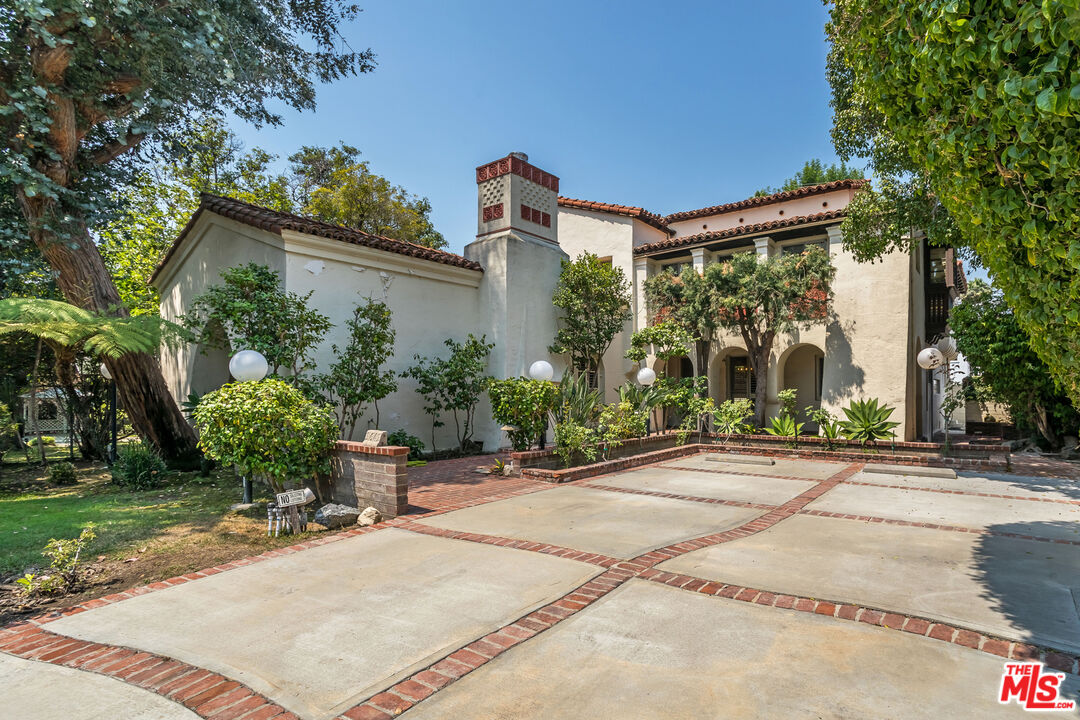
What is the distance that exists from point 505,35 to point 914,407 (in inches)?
601

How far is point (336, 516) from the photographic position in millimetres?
6223

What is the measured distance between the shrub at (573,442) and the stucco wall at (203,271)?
6254 mm

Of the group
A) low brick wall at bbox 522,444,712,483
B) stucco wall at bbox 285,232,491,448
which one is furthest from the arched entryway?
stucco wall at bbox 285,232,491,448

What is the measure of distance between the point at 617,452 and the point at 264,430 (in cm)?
723

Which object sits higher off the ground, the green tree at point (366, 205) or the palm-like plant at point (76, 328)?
the green tree at point (366, 205)

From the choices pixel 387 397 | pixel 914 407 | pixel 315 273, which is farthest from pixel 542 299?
pixel 914 407

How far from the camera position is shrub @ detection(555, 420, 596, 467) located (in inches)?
393

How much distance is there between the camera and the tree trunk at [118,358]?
1001 cm

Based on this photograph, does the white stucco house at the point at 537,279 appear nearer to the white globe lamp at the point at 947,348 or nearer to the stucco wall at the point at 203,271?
the stucco wall at the point at 203,271

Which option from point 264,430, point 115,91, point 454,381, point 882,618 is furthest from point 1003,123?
point 115,91

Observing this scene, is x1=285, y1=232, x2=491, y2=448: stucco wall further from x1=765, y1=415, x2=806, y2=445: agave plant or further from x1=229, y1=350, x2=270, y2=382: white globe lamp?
x1=765, y1=415, x2=806, y2=445: agave plant

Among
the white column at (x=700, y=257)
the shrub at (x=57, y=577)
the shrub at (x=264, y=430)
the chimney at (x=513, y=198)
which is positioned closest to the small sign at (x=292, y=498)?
the shrub at (x=264, y=430)

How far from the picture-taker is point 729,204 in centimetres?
1878

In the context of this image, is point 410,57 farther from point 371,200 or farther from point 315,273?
point 371,200
